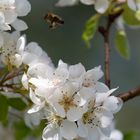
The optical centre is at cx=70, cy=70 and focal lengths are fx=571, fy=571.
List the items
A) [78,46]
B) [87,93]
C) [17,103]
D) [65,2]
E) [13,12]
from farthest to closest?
[78,46]
[65,2]
[17,103]
[13,12]
[87,93]

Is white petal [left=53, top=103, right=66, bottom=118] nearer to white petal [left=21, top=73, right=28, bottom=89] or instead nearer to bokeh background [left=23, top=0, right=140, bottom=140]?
white petal [left=21, top=73, right=28, bottom=89]

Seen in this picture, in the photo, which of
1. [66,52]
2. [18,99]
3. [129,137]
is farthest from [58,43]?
[18,99]

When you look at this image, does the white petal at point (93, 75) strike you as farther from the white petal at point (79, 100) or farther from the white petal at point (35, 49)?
the white petal at point (35, 49)

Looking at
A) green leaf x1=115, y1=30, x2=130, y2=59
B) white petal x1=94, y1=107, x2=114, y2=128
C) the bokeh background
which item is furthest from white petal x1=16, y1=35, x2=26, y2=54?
the bokeh background

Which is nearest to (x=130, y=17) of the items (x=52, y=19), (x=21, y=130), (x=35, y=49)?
(x=52, y=19)

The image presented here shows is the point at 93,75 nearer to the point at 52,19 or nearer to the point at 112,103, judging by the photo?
the point at 112,103

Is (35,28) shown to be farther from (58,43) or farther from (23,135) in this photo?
(23,135)

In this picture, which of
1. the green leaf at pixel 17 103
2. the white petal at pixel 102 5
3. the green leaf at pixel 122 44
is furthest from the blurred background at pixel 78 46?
the green leaf at pixel 17 103
